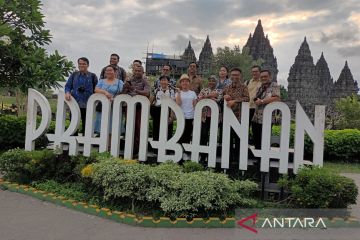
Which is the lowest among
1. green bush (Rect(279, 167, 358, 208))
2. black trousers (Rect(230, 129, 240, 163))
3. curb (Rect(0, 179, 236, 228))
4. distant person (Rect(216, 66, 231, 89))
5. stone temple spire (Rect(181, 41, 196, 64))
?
curb (Rect(0, 179, 236, 228))

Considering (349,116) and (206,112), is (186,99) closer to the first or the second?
(206,112)

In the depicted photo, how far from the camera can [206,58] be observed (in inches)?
2101

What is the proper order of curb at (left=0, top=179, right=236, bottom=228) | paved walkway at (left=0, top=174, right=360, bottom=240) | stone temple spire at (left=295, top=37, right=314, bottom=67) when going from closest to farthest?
paved walkway at (left=0, top=174, right=360, bottom=240) → curb at (left=0, top=179, right=236, bottom=228) → stone temple spire at (left=295, top=37, right=314, bottom=67)

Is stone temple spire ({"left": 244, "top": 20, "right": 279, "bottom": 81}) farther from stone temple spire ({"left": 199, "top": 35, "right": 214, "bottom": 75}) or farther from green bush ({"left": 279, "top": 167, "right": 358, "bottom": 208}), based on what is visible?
green bush ({"left": 279, "top": 167, "right": 358, "bottom": 208})

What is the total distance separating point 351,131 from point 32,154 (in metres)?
9.36

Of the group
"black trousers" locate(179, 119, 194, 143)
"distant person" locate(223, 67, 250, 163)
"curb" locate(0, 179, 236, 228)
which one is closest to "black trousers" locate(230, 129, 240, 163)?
"distant person" locate(223, 67, 250, 163)

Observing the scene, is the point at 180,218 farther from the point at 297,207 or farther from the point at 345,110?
the point at 345,110

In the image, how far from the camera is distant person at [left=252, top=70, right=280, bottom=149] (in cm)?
595

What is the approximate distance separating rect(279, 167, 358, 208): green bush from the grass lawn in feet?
16.4

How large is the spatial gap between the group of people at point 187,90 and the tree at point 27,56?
1917 millimetres

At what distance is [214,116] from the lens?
594cm

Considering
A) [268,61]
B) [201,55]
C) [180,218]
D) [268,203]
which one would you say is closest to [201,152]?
[268,203]

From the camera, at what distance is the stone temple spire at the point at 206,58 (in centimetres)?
5206

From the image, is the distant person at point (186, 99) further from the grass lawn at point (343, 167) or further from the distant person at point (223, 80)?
the grass lawn at point (343, 167)
